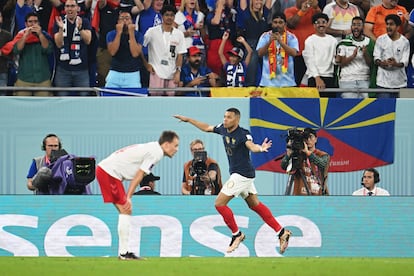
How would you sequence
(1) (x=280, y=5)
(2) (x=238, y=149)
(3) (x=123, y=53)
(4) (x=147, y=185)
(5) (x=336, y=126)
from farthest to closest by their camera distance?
(1) (x=280, y=5) → (3) (x=123, y=53) → (5) (x=336, y=126) → (4) (x=147, y=185) → (2) (x=238, y=149)

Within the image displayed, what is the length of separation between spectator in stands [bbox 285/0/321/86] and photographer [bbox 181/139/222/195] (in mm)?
2885

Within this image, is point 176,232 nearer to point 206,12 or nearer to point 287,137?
point 287,137

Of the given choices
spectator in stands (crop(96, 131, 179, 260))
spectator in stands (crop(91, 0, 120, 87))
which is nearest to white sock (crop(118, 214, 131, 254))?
spectator in stands (crop(96, 131, 179, 260))

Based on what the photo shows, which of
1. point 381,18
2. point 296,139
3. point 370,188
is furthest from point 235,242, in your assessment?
point 381,18

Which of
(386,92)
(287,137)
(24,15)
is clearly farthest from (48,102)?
(386,92)

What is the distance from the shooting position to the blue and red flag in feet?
59.4

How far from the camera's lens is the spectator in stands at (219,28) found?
19906 mm

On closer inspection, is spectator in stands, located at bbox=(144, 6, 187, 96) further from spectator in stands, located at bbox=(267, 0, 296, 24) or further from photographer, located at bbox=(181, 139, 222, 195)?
photographer, located at bbox=(181, 139, 222, 195)

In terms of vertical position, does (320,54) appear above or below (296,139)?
above

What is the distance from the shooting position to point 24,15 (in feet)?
63.2

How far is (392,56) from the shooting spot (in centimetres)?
1936

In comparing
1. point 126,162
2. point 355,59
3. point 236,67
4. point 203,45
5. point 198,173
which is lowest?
point 198,173

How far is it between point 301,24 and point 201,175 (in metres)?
3.98

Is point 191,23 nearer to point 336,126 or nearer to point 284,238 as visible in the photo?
point 336,126
